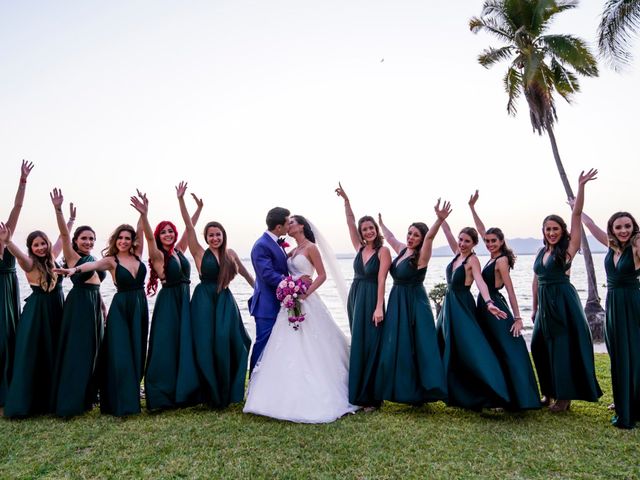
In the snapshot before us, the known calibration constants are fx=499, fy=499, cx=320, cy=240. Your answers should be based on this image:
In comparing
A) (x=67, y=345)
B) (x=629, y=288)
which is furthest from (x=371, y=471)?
(x=67, y=345)

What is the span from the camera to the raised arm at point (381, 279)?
7052 mm

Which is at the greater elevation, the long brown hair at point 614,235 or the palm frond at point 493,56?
the palm frond at point 493,56

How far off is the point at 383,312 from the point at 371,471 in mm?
2604

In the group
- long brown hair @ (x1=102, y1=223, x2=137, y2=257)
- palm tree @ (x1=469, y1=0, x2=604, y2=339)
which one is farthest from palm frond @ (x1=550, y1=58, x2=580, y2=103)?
long brown hair @ (x1=102, y1=223, x2=137, y2=257)

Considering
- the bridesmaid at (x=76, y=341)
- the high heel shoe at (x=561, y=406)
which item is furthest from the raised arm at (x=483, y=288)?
the bridesmaid at (x=76, y=341)

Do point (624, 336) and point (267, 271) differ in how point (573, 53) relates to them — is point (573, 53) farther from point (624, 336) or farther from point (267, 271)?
point (267, 271)

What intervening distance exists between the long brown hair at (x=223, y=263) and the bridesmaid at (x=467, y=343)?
126 inches

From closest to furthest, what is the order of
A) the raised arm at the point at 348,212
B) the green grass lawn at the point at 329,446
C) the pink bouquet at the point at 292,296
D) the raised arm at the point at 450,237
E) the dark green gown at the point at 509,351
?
the green grass lawn at the point at 329,446 → the dark green gown at the point at 509,351 → the pink bouquet at the point at 292,296 → the raised arm at the point at 450,237 → the raised arm at the point at 348,212

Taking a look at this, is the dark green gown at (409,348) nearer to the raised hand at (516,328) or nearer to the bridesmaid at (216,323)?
the raised hand at (516,328)

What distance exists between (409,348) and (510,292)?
1.61 metres

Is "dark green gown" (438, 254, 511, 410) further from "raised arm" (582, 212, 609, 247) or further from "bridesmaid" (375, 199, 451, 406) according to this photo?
"raised arm" (582, 212, 609, 247)

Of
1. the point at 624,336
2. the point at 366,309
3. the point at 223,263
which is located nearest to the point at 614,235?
the point at 624,336

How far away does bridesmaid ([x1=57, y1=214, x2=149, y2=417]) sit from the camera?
6.93m

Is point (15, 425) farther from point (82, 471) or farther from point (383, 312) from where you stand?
point (383, 312)
